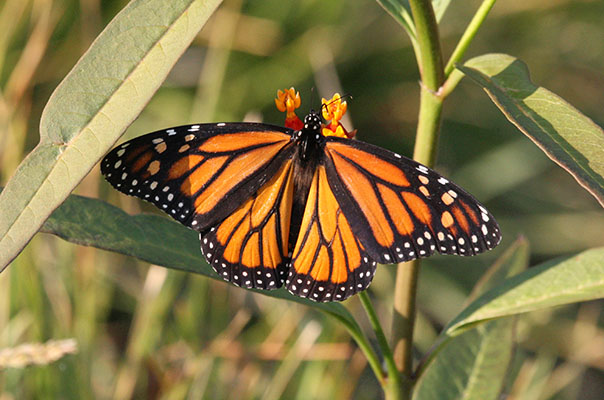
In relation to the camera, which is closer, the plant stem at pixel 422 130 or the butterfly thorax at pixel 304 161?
the plant stem at pixel 422 130

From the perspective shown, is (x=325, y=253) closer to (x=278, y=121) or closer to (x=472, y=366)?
(x=472, y=366)

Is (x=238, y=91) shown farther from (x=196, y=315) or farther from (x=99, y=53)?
(x=99, y=53)

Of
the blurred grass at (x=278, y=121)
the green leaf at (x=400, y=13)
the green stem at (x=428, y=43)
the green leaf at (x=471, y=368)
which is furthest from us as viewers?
the blurred grass at (x=278, y=121)

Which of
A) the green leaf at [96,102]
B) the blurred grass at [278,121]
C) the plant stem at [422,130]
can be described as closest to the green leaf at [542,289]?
the plant stem at [422,130]

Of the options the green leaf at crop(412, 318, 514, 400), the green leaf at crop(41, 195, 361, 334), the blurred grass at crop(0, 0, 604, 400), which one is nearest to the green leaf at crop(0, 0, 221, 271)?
the green leaf at crop(41, 195, 361, 334)

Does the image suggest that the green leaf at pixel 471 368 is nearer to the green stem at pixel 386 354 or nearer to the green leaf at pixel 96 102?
the green stem at pixel 386 354

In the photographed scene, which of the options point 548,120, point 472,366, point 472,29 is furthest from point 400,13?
point 472,366

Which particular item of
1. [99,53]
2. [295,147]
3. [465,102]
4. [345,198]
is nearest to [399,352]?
[345,198]
